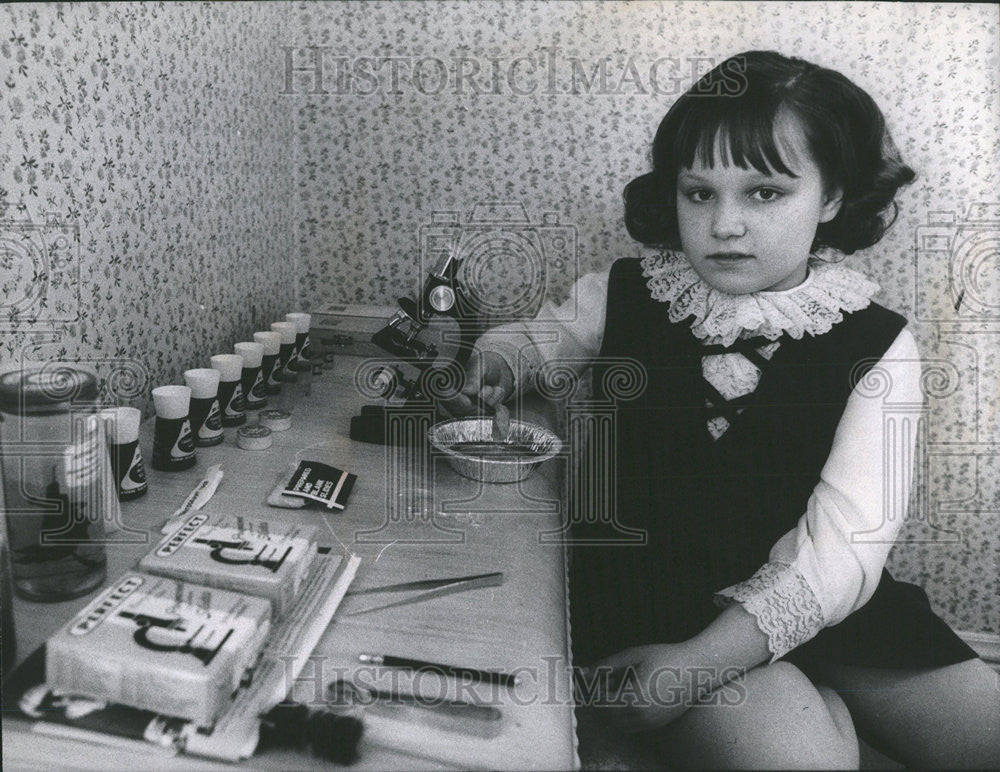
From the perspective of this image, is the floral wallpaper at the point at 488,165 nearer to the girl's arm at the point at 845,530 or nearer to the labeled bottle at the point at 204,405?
the labeled bottle at the point at 204,405

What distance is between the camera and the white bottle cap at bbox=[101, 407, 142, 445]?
82 cm

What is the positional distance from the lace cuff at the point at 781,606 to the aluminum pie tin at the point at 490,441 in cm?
29

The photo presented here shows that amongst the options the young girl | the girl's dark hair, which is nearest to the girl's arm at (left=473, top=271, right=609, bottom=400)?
the young girl

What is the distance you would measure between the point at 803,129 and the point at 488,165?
75 cm

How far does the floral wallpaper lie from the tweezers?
22.6 inches

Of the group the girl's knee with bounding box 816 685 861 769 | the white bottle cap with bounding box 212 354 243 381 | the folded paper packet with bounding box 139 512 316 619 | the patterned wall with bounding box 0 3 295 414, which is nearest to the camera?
the folded paper packet with bounding box 139 512 316 619

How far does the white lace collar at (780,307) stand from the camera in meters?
1.05

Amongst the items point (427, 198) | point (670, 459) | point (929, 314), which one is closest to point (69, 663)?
point (670, 459)

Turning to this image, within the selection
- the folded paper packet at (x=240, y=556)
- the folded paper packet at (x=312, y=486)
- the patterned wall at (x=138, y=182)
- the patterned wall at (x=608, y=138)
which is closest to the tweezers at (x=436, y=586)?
the folded paper packet at (x=240, y=556)

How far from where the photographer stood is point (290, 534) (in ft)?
2.31

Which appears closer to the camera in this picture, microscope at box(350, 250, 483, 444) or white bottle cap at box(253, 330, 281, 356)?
microscope at box(350, 250, 483, 444)

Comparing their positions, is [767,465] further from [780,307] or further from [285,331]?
[285,331]

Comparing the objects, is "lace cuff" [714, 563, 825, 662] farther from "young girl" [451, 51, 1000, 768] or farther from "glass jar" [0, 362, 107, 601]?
"glass jar" [0, 362, 107, 601]

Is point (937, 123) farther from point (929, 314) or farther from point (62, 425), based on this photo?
point (62, 425)
